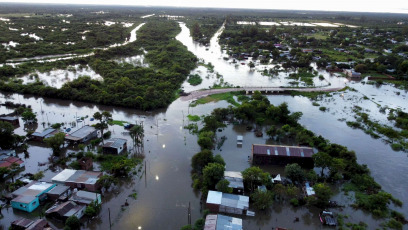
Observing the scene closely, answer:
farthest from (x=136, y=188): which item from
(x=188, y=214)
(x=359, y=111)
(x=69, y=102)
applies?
(x=359, y=111)

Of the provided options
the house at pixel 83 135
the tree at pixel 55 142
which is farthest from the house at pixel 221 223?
the house at pixel 83 135

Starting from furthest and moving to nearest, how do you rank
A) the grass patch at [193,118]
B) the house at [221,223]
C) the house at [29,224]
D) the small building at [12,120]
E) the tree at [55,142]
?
1. the grass patch at [193,118]
2. the small building at [12,120]
3. the tree at [55,142]
4. the house at [221,223]
5. the house at [29,224]

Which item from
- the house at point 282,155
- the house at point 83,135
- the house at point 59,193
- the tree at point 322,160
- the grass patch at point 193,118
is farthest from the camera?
the grass patch at point 193,118

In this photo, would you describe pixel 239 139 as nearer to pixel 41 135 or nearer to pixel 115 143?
pixel 115 143

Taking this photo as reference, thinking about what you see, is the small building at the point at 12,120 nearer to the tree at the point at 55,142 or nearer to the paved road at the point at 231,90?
the tree at the point at 55,142

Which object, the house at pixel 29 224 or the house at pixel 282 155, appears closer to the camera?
the house at pixel 29 224
